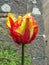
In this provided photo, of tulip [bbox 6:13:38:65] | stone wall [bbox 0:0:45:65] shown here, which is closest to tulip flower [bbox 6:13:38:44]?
tulip [bbox 6:13:38:65]

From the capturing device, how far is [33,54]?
2.01 metres

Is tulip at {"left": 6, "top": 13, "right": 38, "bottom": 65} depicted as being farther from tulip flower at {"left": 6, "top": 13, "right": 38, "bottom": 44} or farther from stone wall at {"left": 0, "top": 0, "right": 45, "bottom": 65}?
stone wall at {"left": 0, "top": 0, "right": 45, "bottom": 65}

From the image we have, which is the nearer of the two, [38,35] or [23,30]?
[23,30]

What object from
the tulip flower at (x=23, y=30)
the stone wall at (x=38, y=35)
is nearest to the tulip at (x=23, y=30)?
the tulip flower at (x=23, y=30)

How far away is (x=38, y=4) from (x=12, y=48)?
0.43 m

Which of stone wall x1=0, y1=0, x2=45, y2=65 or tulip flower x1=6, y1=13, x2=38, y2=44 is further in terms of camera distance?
stone wall x1=0, y1=0, x2=45, y2=65

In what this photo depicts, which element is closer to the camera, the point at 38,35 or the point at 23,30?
the point at 23,30

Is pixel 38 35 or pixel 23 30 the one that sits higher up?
pixel 23 30

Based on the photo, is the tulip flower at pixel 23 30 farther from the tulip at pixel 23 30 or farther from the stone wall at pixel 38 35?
the stone wall at pixel 38 35

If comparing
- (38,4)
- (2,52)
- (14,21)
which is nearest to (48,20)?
(38,4)

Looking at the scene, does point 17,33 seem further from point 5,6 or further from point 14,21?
point 5,6

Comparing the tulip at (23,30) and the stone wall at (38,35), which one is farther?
the stone wall at (38,35)

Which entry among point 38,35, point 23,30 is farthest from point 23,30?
point 38,35

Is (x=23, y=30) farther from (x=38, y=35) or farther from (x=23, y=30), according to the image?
(x=38, y=35)
